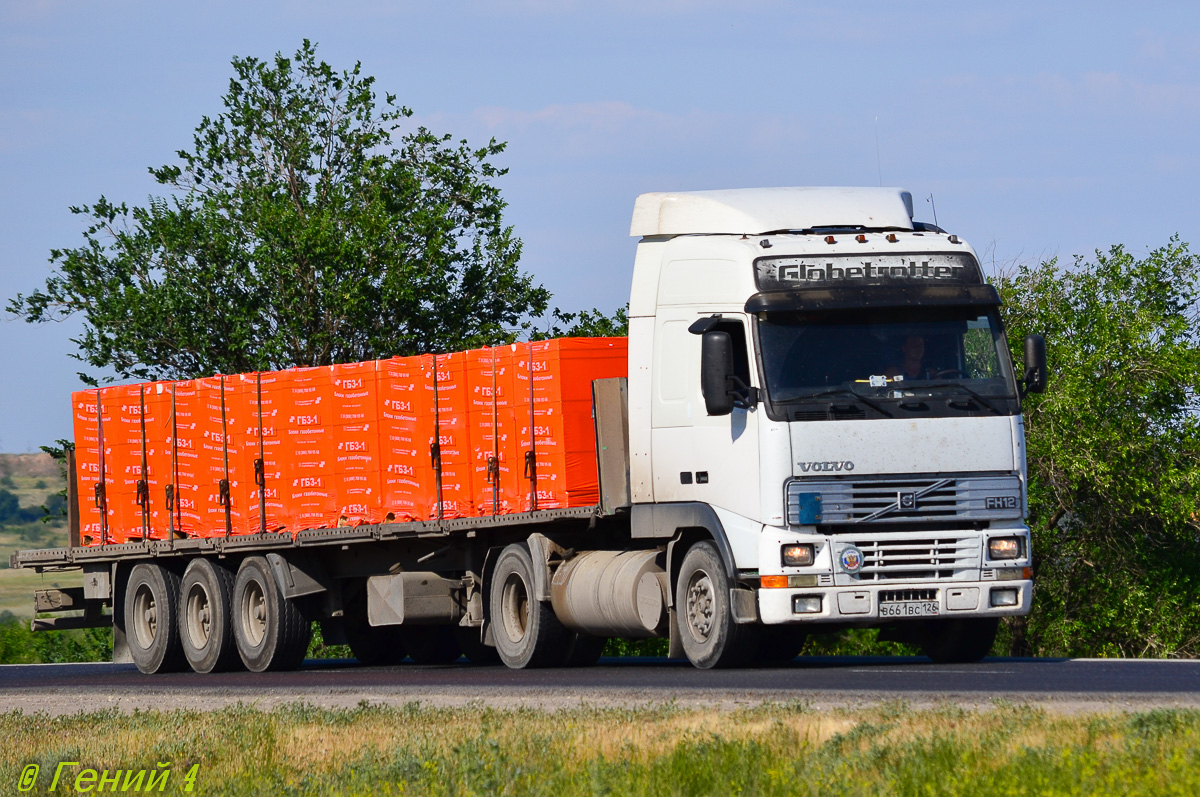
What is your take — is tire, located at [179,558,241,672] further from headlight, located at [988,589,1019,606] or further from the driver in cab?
headlight, located at [988,589,1019,606]

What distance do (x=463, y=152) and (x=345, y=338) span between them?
6.25 meters

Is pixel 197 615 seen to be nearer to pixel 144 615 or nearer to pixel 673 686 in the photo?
pixel 144 615

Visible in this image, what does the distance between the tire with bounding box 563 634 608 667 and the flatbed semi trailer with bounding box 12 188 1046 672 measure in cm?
9

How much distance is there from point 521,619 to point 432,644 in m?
4.72

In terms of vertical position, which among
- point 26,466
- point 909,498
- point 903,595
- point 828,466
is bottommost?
point 903,595

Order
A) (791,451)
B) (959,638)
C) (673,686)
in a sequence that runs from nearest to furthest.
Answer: (673,686), (791,451), (959,638)

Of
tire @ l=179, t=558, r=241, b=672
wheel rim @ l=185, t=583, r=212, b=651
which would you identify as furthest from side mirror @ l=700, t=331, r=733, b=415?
wheel rim @ l=185, t=583, r=212, b=651

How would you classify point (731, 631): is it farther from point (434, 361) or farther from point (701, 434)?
point (434, 361)

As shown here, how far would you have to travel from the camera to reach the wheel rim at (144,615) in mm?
22141

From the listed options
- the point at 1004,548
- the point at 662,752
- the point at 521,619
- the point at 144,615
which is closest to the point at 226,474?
the point at 144,615

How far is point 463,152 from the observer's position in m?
43.7

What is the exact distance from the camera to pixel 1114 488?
32.5 m

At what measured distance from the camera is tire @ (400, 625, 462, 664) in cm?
2241

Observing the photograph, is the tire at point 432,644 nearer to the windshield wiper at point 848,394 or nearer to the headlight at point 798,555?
the headlight at point 798,555
